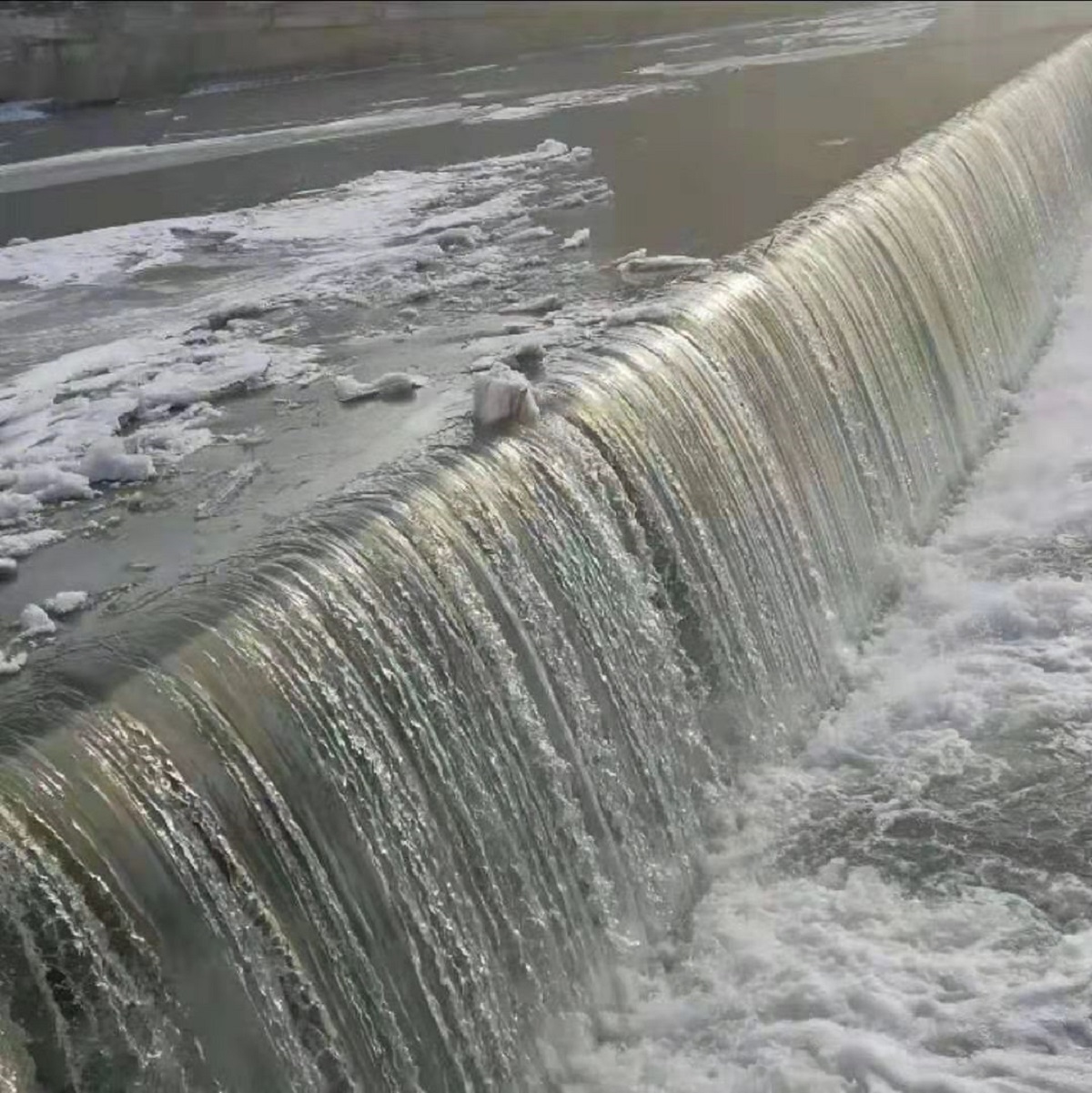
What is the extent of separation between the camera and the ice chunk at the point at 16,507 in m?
4.24

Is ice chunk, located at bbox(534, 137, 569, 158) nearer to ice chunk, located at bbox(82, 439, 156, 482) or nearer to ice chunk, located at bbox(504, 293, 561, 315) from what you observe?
ice chunk, located at bbox(504, 293, 561, 315)

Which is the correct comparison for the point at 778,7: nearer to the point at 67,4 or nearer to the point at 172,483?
the point at 67,4

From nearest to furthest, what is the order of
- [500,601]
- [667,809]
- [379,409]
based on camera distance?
[500,601], [667,809], [379,409]

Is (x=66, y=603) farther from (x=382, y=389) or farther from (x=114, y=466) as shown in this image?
(x=382, y=389)

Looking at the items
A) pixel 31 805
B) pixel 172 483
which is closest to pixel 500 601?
pixel 172 483

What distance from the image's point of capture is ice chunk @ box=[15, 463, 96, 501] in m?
4.39

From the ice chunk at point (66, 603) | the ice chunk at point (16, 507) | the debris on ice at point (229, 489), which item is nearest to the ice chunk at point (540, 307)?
the debris on ice at point (229, 489)

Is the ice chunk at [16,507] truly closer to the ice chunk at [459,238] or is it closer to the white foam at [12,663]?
the white foam at [12,663]

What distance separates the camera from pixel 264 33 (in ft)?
68.8

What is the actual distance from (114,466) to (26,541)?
1.68 feet

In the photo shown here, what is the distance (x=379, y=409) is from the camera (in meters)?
4.91

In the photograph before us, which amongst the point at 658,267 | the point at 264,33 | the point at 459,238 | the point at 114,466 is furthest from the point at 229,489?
the point at 264,33

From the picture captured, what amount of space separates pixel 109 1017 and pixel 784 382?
362 centimetres

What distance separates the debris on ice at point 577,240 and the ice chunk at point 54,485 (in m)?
2.95
